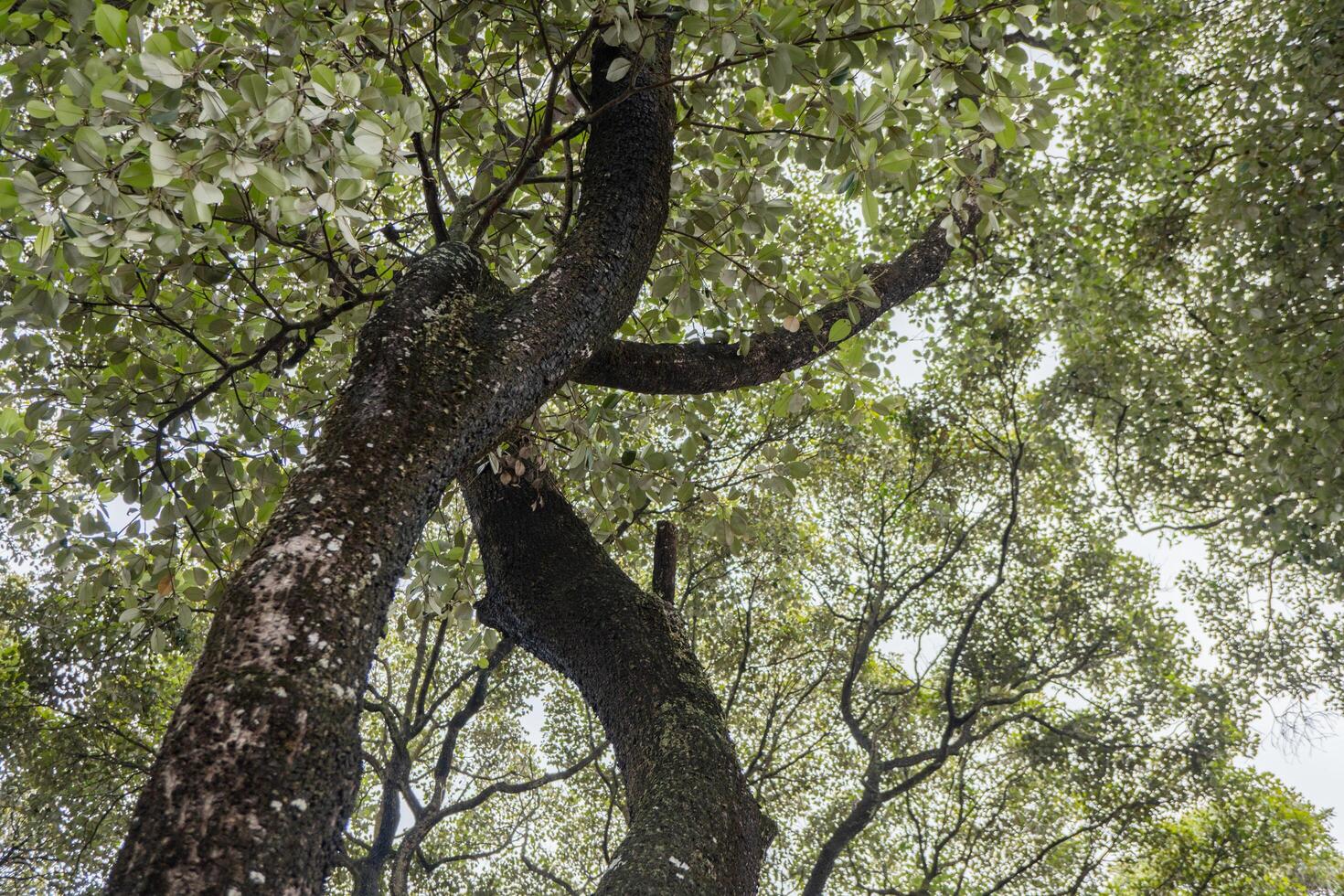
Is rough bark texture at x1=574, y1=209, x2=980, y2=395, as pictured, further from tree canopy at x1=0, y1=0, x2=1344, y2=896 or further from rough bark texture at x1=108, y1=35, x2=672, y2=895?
rough bark texture at x1=108, y1=35, x2=672, y2=895

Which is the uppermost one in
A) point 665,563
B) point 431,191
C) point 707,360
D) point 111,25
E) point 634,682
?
point 431,191

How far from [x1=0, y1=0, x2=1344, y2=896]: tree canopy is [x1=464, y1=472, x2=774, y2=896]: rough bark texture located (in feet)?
0.06

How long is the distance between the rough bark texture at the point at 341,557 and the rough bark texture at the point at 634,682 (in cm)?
98

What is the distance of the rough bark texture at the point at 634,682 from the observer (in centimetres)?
226

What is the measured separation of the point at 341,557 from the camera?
1.74 m

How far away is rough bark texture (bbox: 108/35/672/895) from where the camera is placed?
1.33 m

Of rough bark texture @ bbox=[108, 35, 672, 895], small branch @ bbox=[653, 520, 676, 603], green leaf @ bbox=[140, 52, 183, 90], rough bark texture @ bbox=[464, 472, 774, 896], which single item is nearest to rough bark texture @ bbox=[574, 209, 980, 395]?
rough bark texture @ bbox=[108, 35, 672, 895]

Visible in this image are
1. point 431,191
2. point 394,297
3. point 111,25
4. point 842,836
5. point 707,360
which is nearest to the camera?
point 111,25

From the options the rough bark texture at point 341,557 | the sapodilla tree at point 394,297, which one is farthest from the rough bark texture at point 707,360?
the rough bark texture at point 341,557

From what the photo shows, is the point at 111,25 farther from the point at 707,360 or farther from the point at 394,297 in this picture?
the point at 707,360

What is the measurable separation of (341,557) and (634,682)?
4.81 feet

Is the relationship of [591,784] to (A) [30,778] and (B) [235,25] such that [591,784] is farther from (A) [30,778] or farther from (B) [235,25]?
(B) [235,25]

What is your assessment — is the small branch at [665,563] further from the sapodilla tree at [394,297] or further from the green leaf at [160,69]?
the green leaf at [160,69]

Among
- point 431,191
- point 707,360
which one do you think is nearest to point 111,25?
point 431,191
